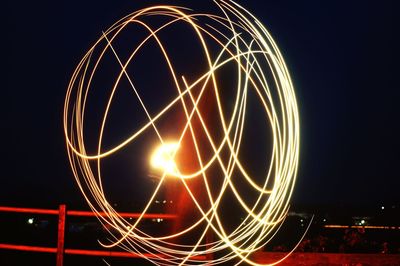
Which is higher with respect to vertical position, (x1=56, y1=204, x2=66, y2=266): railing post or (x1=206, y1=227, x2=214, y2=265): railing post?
(x1=56, y1=204, x2=66, y2=266): railing post

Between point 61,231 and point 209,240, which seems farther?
point 61,231

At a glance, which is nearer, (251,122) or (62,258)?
(62,258)

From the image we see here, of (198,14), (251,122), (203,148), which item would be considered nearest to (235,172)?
(203,148)

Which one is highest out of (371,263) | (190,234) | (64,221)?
(64,221)

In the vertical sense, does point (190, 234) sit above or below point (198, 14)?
below

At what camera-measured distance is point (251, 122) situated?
6988 millimetres

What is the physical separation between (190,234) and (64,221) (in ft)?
5.07

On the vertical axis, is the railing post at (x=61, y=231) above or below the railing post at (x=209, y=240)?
above

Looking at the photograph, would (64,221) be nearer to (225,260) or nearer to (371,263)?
(225,260)

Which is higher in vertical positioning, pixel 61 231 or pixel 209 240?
pixel 61 231

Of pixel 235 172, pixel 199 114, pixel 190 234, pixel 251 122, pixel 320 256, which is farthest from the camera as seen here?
pixel 251 122

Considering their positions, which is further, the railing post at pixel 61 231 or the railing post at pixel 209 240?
the railing post at pixel 61 231

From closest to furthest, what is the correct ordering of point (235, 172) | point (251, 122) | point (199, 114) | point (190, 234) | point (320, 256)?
point (199, 114) → point (190, 234) → point (235, 172) → point (320, 256) → point (251, 122)

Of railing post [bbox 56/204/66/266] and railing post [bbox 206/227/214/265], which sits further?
railing post [bbox 56/204/66/266]
